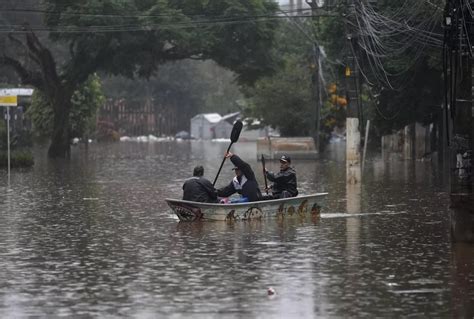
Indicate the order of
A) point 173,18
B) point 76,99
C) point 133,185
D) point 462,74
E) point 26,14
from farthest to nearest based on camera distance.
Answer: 1. point 76,99
2. point 26,14
3. point 173,18
4. point 133,185
5. point 462,74

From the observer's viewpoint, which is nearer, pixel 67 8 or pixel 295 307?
pixel 295 307

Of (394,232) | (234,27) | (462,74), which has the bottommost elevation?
(394,232)

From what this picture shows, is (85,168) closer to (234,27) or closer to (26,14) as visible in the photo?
(234,27)

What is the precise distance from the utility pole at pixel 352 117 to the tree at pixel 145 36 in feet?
82.6

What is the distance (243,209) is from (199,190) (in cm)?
97

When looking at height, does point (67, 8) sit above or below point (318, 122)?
above

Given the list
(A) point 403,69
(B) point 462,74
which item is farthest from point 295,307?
(A) point 403,69

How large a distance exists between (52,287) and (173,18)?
1845 inches

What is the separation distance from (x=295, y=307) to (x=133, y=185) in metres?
25.7

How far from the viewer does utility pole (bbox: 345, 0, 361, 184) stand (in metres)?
34.9

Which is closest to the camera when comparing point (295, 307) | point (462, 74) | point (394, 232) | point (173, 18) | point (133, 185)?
point (295, 307)

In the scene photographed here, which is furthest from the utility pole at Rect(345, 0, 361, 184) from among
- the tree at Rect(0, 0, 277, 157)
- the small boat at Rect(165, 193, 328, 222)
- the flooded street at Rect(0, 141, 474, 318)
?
the tree at Rect(0, 0, 277, 157)

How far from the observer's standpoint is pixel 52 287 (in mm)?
13930

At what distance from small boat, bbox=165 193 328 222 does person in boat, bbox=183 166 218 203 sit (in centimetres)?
38
